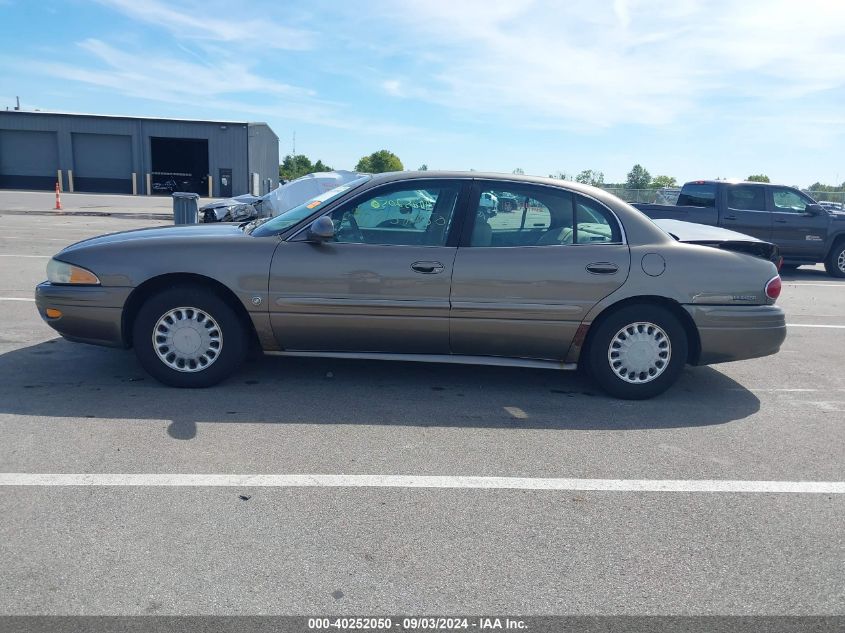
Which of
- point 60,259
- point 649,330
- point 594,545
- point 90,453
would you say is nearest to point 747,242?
point 649,330

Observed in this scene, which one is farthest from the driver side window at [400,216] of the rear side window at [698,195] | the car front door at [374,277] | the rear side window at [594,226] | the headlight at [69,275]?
the rear side window at [698,195]

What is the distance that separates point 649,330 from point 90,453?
12.3ft

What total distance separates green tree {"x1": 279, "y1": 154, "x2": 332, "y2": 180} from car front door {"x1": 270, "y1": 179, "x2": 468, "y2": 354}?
219ft

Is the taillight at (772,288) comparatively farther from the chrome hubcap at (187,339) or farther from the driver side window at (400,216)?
the chrome hubcap at (187,339)

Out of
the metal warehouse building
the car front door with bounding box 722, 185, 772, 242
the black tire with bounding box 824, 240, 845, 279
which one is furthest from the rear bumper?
the metal warehouse building

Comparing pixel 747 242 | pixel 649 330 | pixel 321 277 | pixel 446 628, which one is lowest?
pixel 446 628

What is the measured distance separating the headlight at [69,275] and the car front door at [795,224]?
11865 mm

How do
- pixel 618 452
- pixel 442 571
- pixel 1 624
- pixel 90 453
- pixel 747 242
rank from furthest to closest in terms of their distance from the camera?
pixel 747 242
pixel 618 452
pixel 90 453
pixel 442 571
pixel 1 624

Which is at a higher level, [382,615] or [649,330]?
[649,330]

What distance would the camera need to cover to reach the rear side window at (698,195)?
1306 centimetres

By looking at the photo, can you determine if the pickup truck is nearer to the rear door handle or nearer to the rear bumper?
the rear bumper

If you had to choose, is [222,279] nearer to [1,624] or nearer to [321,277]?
[321,277]

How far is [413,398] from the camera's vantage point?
Result: 5152 millimetres

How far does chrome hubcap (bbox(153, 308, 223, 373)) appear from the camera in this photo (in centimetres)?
505
